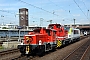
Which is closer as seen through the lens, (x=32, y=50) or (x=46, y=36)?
(x=32, y=50)

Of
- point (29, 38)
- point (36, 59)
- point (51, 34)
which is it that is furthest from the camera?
point (51, 34)

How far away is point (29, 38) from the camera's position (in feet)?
54.0

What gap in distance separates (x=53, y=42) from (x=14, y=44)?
354 inches

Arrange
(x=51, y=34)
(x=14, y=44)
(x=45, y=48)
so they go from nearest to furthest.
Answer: (x=45, y=48), (x=51, y=34), (x=14, y=44)

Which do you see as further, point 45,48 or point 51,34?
point 51,34

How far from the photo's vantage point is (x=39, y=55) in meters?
17.2

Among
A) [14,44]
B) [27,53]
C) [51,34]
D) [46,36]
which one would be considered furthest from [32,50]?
[14,44]

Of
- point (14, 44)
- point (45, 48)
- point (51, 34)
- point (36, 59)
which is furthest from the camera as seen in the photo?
point (14, 44)

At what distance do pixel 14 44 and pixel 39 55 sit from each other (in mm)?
11239

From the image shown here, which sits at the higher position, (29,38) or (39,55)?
(29,38)

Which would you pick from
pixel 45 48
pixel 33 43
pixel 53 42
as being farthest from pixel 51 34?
pixel 33 43

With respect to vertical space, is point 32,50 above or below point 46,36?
below

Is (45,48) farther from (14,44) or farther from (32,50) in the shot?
(14,44)

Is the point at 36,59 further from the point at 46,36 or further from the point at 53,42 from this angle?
the point at 53,42
